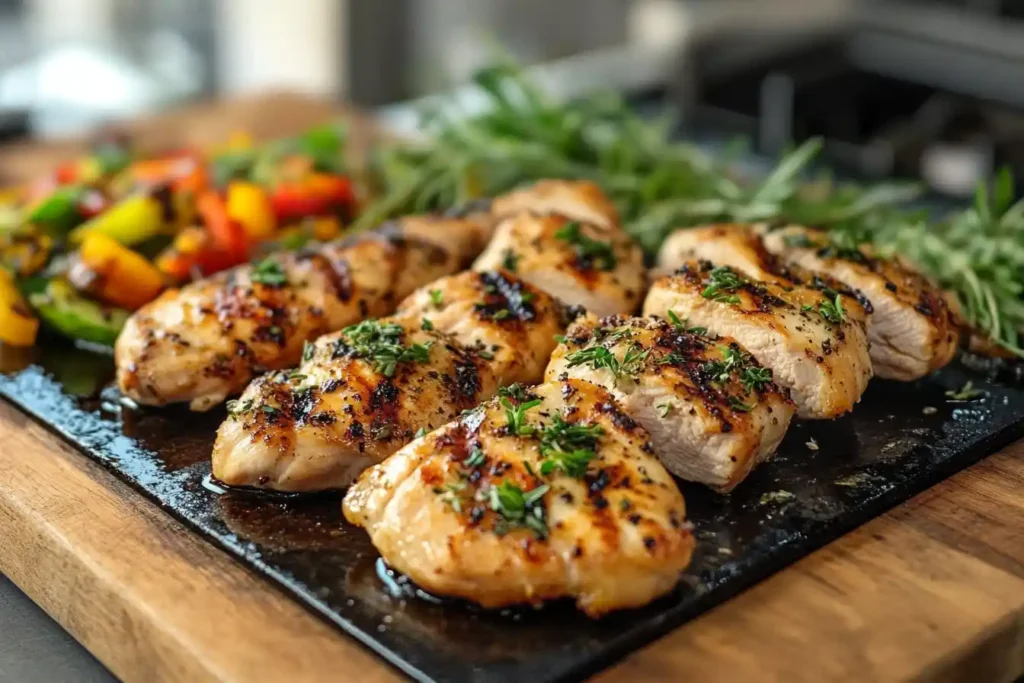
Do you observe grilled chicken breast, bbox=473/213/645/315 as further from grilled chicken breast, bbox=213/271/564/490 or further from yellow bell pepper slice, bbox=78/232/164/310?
yellow bell pepper slice, bbox=78/232/164/310

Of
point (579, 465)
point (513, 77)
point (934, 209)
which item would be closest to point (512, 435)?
point (579, 465)

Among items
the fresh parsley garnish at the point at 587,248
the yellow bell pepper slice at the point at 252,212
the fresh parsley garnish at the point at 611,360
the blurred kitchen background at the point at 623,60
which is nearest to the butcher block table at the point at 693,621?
the fresh parsley garnish at the point at 611,360

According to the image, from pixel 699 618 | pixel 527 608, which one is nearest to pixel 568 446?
pixel 527 608

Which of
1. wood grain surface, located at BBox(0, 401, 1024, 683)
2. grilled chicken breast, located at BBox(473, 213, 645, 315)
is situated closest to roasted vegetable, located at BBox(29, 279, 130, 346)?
wood grain surface, located at BBox(0, 401, 1024, 683)

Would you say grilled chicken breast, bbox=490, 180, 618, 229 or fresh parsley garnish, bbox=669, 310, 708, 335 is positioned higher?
grilled chicken breast, bbox=490, 180, 618, 229

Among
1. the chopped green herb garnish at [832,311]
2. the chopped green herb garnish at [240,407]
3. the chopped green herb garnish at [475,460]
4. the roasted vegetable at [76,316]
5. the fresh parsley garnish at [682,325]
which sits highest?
the chopped green herb garnish at [832,311]

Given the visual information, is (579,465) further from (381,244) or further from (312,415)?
(381,244)

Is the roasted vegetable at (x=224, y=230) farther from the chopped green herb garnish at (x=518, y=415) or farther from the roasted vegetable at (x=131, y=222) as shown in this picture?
the chopped green herb garnish at (x=518, y=415)
